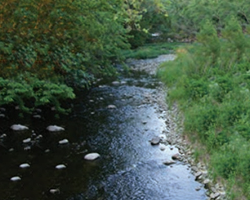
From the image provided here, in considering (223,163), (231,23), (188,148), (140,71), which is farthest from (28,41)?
(140,71)

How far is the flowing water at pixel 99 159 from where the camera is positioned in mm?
6914

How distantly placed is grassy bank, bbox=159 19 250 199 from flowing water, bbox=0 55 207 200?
26.7 inches

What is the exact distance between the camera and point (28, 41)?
35.4 ft

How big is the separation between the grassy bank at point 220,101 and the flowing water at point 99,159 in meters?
0.68

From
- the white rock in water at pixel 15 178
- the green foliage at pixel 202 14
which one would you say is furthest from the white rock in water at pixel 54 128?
the green foliage at pixel 202 14

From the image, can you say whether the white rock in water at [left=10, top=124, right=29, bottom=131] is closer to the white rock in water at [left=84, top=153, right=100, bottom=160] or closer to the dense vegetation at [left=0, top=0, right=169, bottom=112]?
the dense vegetation at [left=0, top=0, right=169, bottom=112]

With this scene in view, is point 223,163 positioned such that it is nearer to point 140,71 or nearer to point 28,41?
point 28,41

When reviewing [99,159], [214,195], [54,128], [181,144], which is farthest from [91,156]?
[214,195]

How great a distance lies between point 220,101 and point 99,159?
13.1 ft

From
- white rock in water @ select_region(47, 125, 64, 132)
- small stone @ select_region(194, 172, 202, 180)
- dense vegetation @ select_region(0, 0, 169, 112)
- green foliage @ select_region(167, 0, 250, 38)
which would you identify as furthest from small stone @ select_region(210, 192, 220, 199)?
green foliage @ select_region(167, 0, 250, 38)

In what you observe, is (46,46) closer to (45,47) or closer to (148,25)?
(45,47)

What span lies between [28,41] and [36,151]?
3.72 m

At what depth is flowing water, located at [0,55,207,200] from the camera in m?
6.91

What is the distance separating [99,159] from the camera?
8.42 metres
